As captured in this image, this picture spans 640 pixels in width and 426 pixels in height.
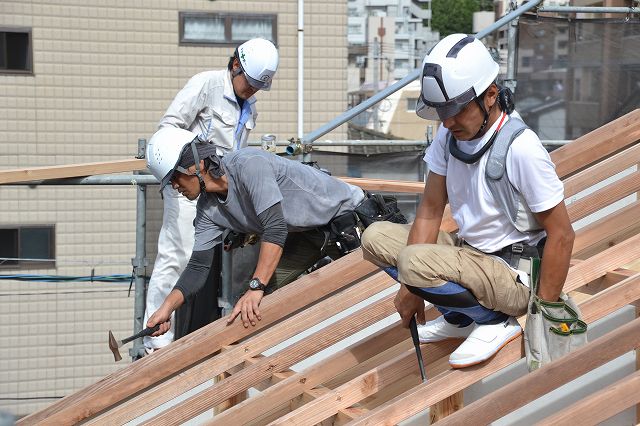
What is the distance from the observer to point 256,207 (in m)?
4.59

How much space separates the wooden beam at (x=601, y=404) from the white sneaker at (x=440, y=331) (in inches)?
33.2

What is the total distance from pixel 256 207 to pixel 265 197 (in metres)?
0.06

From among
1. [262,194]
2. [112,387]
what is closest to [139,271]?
[112,387]

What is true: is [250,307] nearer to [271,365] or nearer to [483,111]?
[271,365]

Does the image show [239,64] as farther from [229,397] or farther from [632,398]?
[632,398]

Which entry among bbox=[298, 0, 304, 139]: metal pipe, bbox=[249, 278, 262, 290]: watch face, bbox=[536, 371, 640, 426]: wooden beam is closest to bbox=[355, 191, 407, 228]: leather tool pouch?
bbox=[249, 278, 262, 290]: watch face

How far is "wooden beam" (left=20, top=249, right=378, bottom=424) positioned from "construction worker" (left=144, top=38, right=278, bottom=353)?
3.11 feet

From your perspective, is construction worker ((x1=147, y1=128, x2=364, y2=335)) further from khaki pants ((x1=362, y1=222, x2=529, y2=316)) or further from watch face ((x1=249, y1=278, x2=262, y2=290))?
khaki pants ((x1=362, y1=222, x2=529, y2=316))

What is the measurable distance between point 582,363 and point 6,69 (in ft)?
28.3

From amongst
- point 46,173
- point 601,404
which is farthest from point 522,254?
point 46,173

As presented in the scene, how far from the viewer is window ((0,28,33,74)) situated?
33.9ft

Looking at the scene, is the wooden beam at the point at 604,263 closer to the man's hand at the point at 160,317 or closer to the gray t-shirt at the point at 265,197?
the gray t-shirt at the point at 265,197

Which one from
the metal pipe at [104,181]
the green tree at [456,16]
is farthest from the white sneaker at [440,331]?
the green tree at [456,16]

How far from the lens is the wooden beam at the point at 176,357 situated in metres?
4.75
